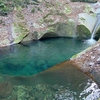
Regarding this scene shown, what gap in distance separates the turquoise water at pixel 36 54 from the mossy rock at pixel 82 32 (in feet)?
2.23

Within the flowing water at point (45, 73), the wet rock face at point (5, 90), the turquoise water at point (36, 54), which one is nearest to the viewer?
the wet rock face at point (5, 90)

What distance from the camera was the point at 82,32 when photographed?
50.2 feet

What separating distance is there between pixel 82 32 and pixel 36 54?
4465mm

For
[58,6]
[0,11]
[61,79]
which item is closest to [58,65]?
[61,79]

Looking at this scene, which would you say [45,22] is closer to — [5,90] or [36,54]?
[36,54]

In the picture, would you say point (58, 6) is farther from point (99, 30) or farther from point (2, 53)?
point (2, 53)

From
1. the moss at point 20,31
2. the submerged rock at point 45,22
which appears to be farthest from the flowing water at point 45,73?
the submerged rock at point 45,22

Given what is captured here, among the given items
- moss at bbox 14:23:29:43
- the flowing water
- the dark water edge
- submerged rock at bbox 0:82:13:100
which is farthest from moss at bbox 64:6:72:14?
submerged rock at bbox 0:82:13:100

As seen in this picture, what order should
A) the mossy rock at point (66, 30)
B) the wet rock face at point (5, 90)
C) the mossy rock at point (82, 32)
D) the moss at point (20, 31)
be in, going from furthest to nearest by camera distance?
the mossy rock at point (66, 30), the mossy rock at point (82, 32), the moss at point (20, 31), the wet rock face at point (5, 90)

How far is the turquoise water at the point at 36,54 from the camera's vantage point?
33.7 feet

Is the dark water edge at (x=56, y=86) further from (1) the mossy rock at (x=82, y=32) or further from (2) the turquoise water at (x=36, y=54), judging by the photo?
(1) the mossy rock at (x=82, y=32)

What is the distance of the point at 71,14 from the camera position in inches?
659

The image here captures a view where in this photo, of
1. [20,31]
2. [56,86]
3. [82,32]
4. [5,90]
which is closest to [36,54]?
[20,31]

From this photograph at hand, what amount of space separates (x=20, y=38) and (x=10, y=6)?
117 inches
